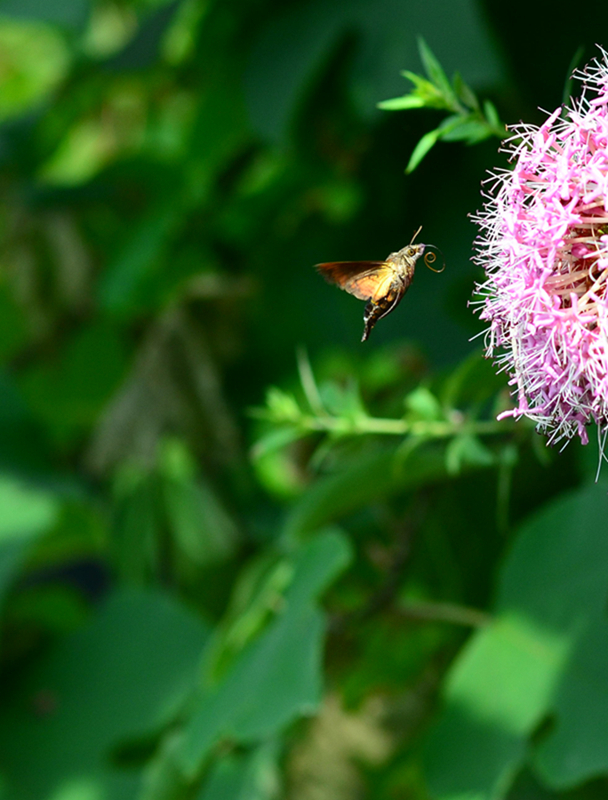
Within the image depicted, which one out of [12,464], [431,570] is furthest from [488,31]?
[12,464]

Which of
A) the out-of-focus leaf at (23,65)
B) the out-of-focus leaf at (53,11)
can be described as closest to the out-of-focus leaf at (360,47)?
the out-of-focus leaf at (53,11)

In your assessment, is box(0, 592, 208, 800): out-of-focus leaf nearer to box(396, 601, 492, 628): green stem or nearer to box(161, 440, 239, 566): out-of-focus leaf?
box(161, 440, 239, 566): out-of-focus leaf

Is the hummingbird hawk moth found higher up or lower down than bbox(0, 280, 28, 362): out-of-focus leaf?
higher up

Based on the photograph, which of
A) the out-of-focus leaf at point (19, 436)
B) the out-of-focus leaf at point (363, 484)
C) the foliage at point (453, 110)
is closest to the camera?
the foliage at point (453, 110)

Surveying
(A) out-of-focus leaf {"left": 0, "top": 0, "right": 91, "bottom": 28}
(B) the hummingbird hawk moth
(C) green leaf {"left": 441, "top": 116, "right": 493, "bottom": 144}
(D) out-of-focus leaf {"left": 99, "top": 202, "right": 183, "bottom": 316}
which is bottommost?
(D) out-of-focus leaf {"left": 99, "top": 202, "right": 183, "bottom": 316}

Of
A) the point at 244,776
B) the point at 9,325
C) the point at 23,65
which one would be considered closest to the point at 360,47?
the point at 244,776

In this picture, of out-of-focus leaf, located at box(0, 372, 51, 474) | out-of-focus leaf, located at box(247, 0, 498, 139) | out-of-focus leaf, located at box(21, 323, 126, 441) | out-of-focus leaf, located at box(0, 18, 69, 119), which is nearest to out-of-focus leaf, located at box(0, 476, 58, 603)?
out-of-focus leaf, located at box(0, 372, 51, 474)

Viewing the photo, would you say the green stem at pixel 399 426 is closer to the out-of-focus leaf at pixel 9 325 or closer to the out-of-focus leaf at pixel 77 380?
the out-of-focus leaf at pixel 77 380
